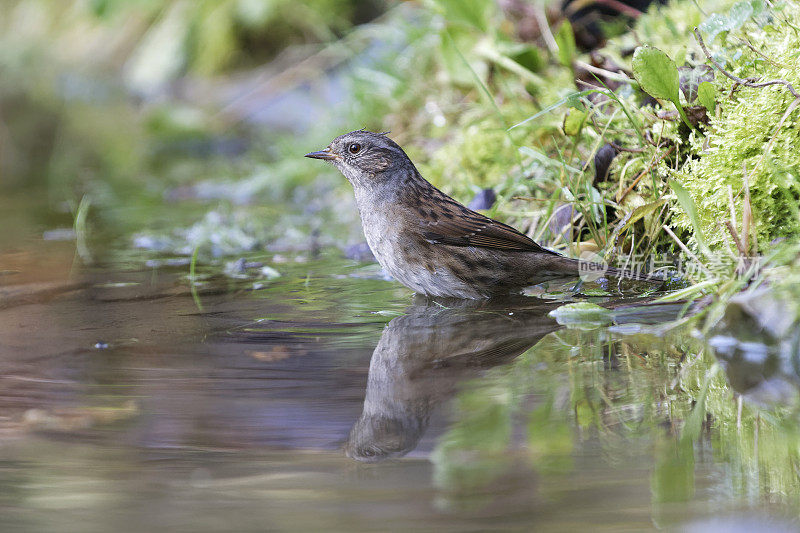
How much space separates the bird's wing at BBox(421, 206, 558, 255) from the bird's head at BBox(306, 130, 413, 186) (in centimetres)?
50

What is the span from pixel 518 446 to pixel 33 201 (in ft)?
21.0

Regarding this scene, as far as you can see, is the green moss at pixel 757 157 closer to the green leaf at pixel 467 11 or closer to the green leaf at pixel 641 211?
the green leaf at pixel 641 211

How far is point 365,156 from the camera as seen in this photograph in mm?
4594

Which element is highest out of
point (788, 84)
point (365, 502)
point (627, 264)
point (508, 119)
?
point (508, 119)

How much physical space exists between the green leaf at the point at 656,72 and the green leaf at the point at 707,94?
0.31 feet

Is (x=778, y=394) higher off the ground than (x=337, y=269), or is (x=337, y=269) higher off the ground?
(x=337, y=269)

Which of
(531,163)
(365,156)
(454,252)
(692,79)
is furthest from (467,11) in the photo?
(454,252)

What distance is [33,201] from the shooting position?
7480 millimetres

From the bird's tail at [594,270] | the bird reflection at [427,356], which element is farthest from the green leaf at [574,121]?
the bird reflection at [427,356]

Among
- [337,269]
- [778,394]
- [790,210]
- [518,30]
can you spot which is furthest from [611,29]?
[778,394]

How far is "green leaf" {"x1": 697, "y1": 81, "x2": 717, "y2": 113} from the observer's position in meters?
3.56

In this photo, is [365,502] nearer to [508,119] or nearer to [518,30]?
[508,119]

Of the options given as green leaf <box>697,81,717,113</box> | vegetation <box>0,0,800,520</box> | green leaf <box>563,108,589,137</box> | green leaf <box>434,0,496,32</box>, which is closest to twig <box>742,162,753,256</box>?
vegetation <box>0,0,800,520</box>

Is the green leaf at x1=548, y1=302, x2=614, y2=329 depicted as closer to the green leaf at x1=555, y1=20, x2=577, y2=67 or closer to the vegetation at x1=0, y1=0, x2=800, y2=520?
the vegetation at x1=0, y1=0, x2=800, y2=520
